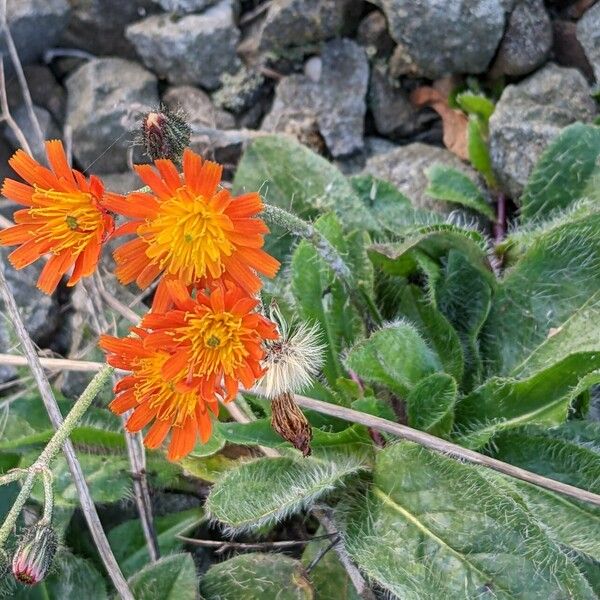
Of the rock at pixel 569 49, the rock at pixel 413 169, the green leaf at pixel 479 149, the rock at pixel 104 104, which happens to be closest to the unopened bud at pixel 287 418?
the rock at pixel 413 169

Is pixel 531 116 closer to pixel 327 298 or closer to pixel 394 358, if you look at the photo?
pixel 327 298

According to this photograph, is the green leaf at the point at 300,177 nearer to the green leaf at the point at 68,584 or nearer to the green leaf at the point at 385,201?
the green leaf at the point at 385,201

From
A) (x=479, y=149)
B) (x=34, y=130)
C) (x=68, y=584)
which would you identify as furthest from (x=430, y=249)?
(x=34, y=130)

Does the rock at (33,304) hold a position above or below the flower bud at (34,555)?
below

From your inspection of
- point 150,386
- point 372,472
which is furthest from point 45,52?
point 372,472

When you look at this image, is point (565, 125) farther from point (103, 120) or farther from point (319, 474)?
point (103, 120)

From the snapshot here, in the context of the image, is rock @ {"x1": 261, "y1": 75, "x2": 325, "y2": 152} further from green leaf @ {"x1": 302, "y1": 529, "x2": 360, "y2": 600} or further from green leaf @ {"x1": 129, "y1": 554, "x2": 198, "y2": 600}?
green leaf @ {"x1": 129, "y1": 554, "x2": 198, "y2": 600}
